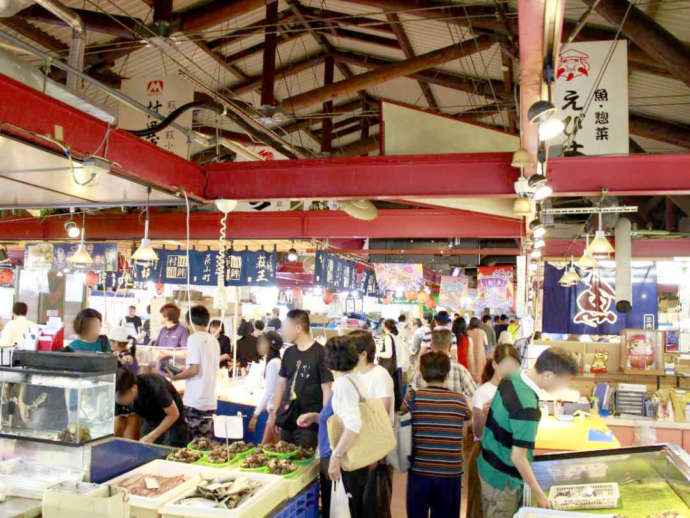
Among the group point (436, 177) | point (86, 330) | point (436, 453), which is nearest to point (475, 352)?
point (436, 177)

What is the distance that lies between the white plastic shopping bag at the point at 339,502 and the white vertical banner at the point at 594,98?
4.01 meters

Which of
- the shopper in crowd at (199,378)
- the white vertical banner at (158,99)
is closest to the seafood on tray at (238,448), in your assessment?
the shopper in crowd at (199,378)

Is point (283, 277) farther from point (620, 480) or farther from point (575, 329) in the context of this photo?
point (620, 480)

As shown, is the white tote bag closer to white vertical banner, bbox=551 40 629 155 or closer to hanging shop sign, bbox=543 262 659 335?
white vertical banner, bbox=551 40 629 155

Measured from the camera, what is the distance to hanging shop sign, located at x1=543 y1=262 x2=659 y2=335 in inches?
389

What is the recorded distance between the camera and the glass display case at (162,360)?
8211 millimetres

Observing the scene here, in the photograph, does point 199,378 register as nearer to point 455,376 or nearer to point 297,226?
point 455,376

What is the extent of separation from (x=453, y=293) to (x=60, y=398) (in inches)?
654

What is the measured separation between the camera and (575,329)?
1002cm

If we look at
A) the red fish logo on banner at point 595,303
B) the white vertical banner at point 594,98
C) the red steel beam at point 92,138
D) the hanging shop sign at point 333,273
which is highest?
the white vertical banner at point 594,98

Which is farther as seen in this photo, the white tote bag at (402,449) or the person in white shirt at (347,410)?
the white tote bag at (402,449)

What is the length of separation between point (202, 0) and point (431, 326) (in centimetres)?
870

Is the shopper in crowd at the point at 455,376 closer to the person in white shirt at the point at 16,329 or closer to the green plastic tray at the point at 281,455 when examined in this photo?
the green plastic tray at the point at 281,455

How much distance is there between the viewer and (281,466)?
13.2 feet
